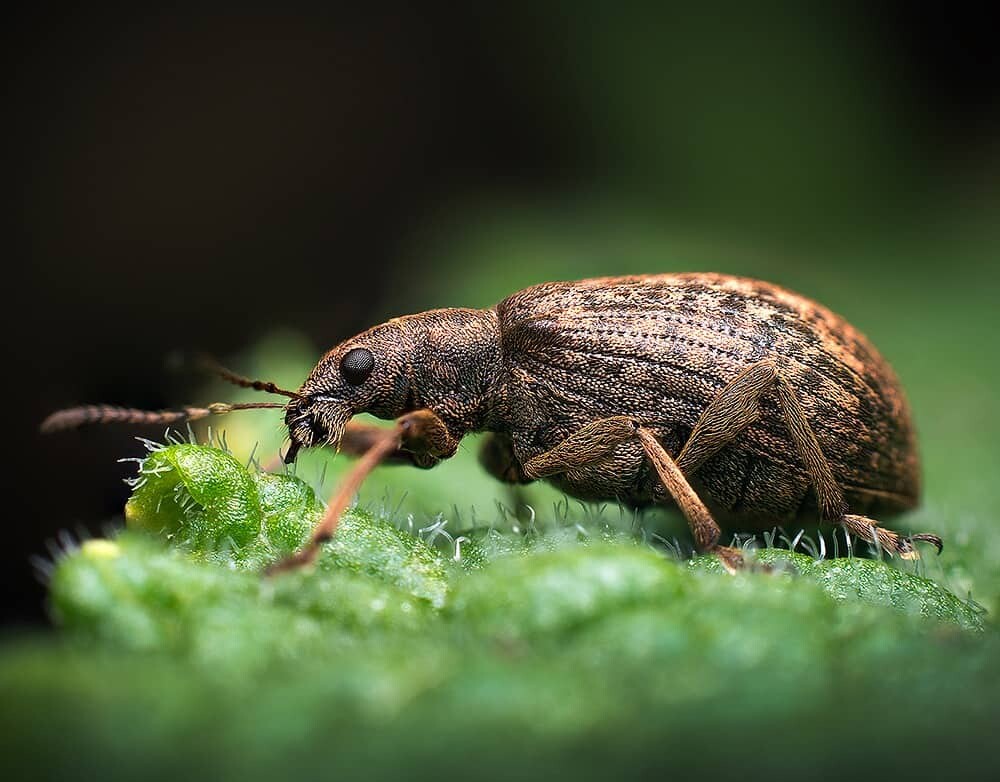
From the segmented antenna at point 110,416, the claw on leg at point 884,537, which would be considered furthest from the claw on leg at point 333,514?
the claw on leg at point 884,537

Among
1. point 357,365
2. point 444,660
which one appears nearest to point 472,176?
point 357,365

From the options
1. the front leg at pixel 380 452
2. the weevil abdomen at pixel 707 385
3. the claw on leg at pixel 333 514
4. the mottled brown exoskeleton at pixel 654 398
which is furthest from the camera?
the weevil abdomen at pixel 707 385

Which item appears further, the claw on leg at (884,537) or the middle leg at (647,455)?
the claw on leg at (884,537)

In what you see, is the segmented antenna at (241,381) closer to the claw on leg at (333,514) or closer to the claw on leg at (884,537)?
the claw on leg at (333,514)

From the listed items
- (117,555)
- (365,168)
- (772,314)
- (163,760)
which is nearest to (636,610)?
(163,760)

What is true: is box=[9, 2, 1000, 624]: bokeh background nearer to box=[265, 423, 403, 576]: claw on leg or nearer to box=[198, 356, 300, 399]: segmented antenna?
box=[198, 356, 300, 399]: segmented antenna

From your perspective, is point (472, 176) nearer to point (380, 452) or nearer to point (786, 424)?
point (786, 424)
